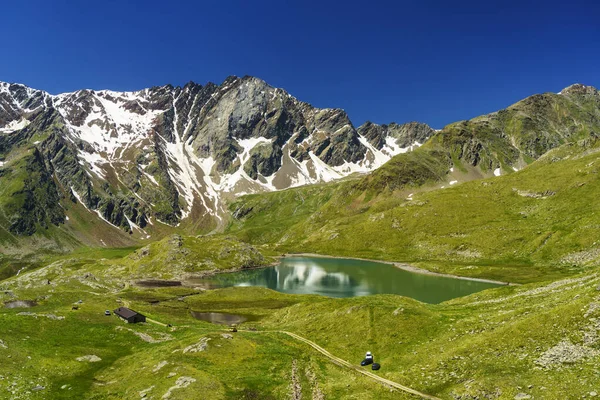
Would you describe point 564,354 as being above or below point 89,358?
above

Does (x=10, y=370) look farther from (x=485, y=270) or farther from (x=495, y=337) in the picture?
(x=485, y=270)

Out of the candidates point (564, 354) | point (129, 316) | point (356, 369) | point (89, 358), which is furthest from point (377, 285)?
point (89, 358)

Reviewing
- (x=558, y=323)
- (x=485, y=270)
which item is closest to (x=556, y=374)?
(x=558, y=323)

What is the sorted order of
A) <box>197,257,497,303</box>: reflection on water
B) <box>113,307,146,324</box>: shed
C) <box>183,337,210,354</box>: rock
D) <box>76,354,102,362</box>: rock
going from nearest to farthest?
<box>76,354,102,362</box>: rock, <box>183,337,210,354</box>: rock, <box>113,307,146,324</box>: shed, <box>197,257,497,303</box>: reflection on water

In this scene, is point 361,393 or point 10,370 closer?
point 361,393

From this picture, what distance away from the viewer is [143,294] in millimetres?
146750

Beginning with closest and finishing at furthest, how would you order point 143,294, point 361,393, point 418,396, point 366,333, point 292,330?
point 418,396 < point 361,393 < point 366,333 < point 292,330 < point 143,294

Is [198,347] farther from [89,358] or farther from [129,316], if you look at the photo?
[129,316]

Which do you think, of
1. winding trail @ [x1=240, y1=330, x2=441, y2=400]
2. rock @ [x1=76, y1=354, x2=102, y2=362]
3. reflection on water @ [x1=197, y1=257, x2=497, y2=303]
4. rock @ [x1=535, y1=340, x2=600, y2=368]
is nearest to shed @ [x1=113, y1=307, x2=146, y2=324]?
rock @ [x1=76, y1=354, x2=102, y2=362]

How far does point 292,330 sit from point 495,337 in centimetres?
4126

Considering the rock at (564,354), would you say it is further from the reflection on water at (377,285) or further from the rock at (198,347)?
the reflection on water at (377,285)

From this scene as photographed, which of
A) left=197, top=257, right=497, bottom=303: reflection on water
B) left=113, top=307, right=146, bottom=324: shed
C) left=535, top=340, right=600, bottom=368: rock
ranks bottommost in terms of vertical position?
left=197, top=257, right=497, bottom=303: reflection on water

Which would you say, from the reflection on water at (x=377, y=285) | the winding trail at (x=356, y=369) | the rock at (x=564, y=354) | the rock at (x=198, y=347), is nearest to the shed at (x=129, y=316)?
the rock at (x=198, y=347)

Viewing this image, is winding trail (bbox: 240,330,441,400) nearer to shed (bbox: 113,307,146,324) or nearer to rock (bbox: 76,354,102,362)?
rock (bbox: 76,354,102,362)
